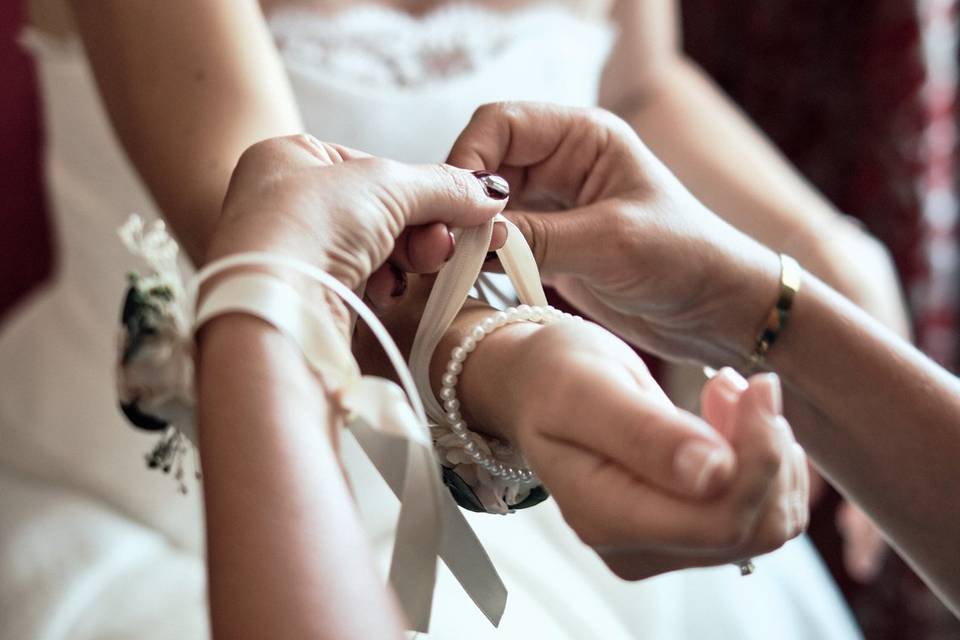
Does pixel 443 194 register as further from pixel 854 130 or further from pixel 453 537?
pixel 854 130

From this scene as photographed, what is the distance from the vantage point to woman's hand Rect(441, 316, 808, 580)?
356mm

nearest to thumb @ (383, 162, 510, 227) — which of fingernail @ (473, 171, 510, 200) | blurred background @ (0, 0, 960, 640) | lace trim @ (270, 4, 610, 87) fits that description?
fingernail @ (473, 171, 510, 200)

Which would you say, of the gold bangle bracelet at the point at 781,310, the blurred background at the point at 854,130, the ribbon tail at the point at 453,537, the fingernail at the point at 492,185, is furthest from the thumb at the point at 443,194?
the blurred background at the point at 854,130

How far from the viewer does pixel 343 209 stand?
433 millimetres

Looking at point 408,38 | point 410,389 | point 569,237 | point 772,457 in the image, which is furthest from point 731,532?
point 408,38

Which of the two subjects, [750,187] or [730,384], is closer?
[730,384]

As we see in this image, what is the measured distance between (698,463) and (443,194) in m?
0.20

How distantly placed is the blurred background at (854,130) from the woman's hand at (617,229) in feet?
1.84

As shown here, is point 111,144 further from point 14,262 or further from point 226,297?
point 226,297

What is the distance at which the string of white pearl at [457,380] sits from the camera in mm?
488

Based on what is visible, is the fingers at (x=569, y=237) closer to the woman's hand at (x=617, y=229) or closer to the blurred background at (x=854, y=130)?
the woman's hand at (x=617, y=229)

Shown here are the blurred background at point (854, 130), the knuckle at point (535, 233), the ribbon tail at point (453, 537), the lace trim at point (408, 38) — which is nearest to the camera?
the ribbon tail at point (453, 537)

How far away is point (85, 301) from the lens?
0.88 metres

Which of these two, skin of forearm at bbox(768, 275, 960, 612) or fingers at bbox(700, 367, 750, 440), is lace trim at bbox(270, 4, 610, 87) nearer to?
skin of forearm at bbox(768, 275, 960, 612)
